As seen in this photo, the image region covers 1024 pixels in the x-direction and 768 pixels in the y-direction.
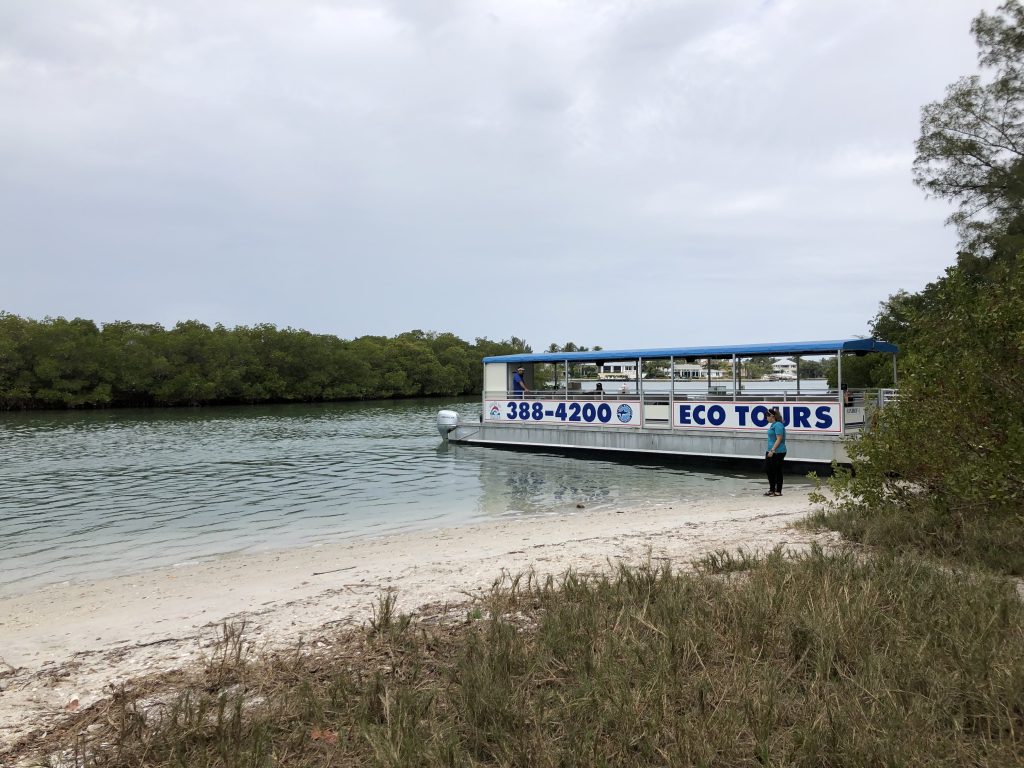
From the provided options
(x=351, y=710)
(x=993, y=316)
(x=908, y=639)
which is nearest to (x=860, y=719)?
(x=908, y=639)

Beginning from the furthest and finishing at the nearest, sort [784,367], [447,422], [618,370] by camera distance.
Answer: [447,422]
[618,370]
[784,367]

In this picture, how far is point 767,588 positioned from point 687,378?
17.7 m

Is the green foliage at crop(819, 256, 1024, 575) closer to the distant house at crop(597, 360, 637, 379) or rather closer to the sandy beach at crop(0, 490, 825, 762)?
the sandy beach at crop(0, 490, 825, 762)

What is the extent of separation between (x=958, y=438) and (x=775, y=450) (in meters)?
8.43

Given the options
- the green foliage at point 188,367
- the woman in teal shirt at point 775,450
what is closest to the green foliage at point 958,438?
the woman in teal shirt at point 775,450

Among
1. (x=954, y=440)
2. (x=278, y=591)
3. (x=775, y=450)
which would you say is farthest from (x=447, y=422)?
(x=954, y=440)

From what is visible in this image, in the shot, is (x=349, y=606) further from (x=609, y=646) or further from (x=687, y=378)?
(x=687, y=378)

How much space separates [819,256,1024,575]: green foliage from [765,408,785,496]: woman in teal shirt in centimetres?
617

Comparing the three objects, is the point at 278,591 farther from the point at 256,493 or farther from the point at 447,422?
the point at 447,422

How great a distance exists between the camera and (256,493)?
17844 mm

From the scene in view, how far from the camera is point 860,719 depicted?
3.32 meters

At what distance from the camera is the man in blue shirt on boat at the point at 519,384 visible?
85.1 ft

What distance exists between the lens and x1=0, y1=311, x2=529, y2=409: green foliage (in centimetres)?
6762

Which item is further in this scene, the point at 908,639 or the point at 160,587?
the point at 160,587
